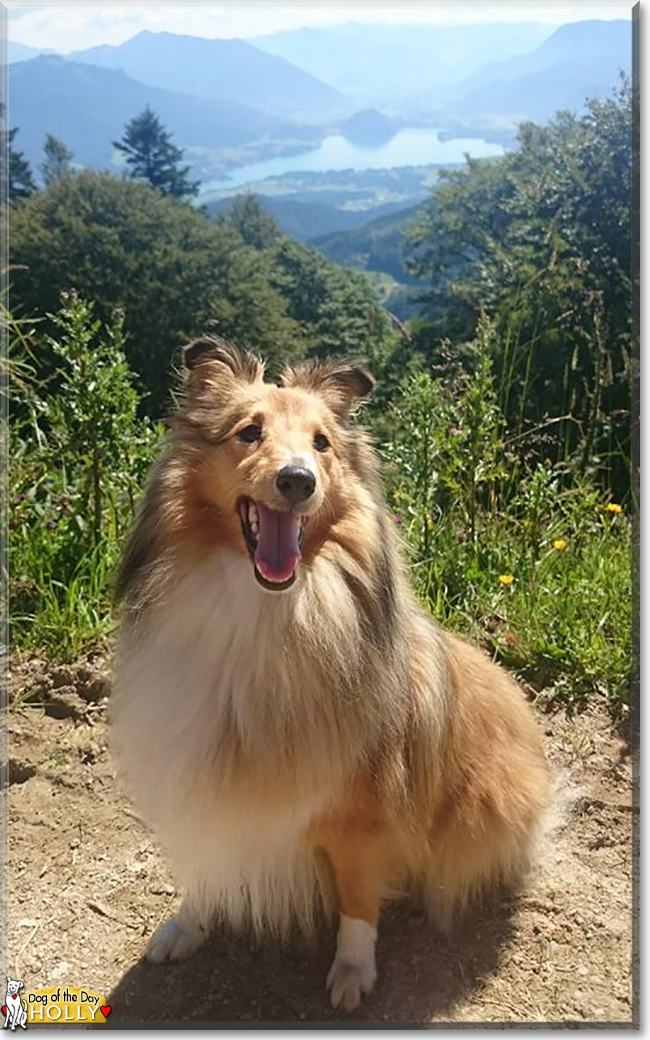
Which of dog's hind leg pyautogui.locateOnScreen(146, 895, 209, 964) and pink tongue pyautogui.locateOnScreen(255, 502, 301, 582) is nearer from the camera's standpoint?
pink tongue pyautogui.locateOnScreen(255, 502, 301, 582)

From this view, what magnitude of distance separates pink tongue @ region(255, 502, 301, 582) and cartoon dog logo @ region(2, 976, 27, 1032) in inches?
64.9

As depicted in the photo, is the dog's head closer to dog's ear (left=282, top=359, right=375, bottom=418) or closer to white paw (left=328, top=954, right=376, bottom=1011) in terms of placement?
dog's ear (left=282, top=359, right=375, bottom=418)

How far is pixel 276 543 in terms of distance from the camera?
199 cm

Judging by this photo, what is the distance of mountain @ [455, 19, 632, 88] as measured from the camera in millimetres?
3243

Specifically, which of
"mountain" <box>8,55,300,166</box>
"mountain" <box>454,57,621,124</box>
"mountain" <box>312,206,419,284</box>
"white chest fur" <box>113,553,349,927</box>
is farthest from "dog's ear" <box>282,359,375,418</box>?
"mountain" <box>312,206,419,284</box>

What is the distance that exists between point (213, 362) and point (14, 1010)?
6.92ft

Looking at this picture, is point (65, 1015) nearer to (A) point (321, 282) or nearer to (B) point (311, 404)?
(B) point (311, 404)

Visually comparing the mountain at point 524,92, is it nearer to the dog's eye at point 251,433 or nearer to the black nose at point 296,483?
the dog's eye at point 251,433

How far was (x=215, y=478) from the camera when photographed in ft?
6.89

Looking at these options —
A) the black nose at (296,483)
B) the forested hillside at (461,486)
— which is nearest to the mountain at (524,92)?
the forested hillside at (461,486)

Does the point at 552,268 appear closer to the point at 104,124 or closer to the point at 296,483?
the point at 296,483

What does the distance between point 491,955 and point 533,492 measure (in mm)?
2329

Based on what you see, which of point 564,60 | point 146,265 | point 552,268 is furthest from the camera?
point 146,265

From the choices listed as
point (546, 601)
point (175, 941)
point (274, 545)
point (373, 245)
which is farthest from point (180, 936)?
point (373, 245)
